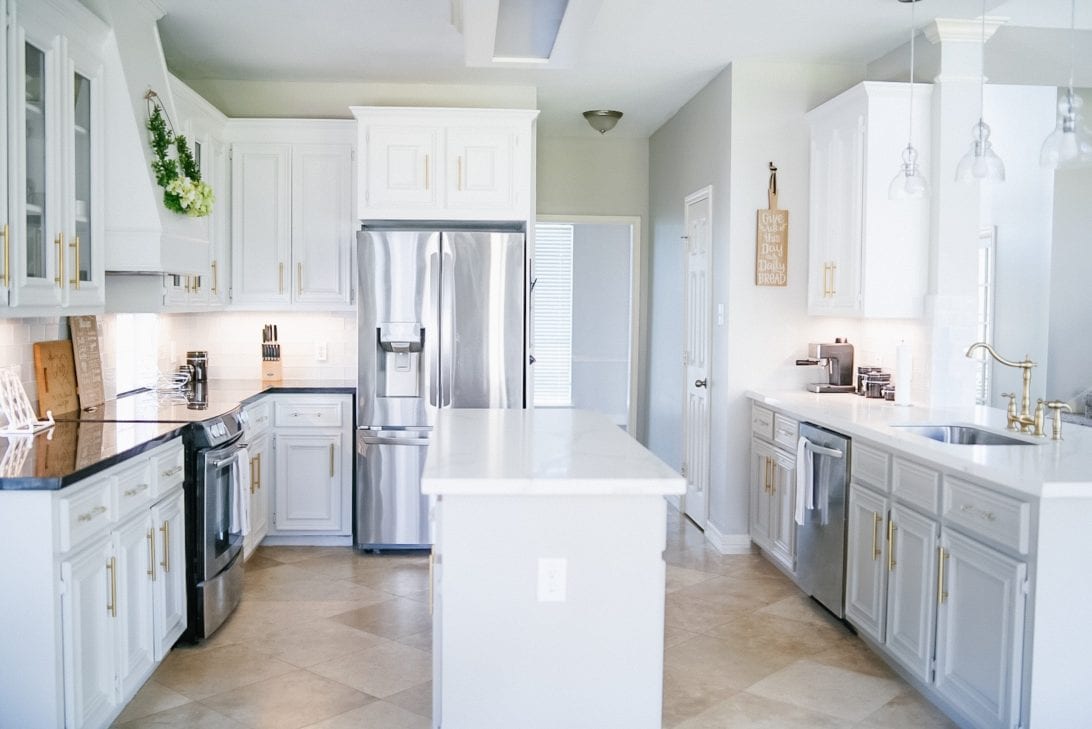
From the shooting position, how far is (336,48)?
16.4ft

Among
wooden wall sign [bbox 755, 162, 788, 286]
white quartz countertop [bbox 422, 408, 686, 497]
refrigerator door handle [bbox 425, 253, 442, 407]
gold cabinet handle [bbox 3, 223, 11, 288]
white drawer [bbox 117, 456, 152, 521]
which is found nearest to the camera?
white quartz countertop [bbox 422, 408, 686, 497]

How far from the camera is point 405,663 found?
3668 millimetres

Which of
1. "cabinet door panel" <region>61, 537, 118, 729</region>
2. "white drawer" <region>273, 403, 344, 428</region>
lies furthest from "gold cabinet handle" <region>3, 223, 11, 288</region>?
"white drawer" <region>273, 403, 344, 428</region>

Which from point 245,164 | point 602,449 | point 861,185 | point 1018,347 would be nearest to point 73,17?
point 245,164

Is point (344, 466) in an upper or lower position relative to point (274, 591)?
upper

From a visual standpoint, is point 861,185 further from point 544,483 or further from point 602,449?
point 544,483

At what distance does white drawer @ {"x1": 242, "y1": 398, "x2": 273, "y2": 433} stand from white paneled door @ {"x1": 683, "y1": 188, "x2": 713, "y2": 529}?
2.58 meters

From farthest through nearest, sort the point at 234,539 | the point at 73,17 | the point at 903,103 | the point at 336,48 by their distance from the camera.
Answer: the point at 336,48 < the point at 903,103 < the point at 234,539 < the point at 73,17

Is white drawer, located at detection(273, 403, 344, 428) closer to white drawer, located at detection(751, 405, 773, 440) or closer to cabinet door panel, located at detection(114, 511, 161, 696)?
cabinet door panel, located at detection(114, 511, 161, 696)

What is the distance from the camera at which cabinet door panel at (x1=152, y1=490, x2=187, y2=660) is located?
11.0 feet

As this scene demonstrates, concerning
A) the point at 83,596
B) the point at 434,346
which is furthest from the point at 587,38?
the point at 83,596

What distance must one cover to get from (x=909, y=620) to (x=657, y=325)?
13.5 feet

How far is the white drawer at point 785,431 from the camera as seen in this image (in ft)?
14.8

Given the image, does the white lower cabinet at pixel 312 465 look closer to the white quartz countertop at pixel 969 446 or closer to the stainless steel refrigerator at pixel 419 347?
the stainless steel refrigerator at pixel 419 347
